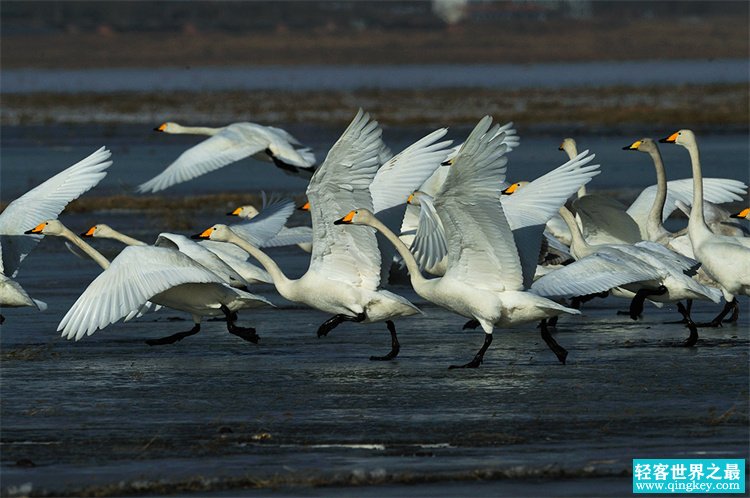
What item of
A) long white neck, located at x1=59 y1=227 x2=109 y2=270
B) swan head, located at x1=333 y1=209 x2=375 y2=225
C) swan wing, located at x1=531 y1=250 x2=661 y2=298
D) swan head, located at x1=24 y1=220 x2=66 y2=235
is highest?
swan head, located at x1=333 y1=209 x2=375 y2=225

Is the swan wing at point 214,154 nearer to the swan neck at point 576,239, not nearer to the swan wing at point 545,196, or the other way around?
the swan neck at point 576,239

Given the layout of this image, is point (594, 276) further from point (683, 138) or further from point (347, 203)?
point (683, 138)

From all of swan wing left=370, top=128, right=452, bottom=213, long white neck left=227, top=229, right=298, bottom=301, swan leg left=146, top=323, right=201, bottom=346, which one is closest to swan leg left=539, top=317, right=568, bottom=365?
long white neck left=227, top=229, right=298, bottom=301

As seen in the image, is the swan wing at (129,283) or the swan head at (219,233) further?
the swan head at (219,233)

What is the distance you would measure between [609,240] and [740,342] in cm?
257

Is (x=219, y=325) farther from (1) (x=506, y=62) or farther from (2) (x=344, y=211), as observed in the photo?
(1) (x=506, y=62)

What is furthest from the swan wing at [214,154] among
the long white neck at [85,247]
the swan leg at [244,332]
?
the swan leg at [244,332]

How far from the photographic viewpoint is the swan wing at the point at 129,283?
9.57 meters

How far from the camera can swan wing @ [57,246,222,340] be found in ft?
31.4

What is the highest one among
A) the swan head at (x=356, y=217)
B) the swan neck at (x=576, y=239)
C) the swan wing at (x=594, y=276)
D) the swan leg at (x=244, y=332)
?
the swan head at (x=356, y=217)

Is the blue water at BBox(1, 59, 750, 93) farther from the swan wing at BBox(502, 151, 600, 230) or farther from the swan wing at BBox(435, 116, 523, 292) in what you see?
the swan wing at BBox(435, 116, 523, 292)

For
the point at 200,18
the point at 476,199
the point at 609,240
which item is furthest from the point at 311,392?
the point at 200,18

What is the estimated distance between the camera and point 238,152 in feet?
52.6

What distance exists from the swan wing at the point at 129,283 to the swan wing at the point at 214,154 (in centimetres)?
528
